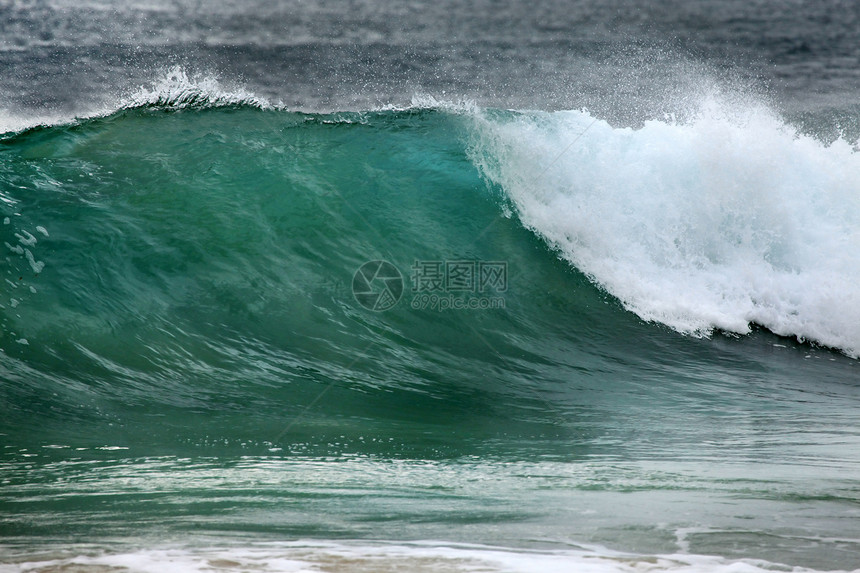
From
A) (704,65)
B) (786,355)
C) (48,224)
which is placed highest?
(704,65)

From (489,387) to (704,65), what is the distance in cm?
643

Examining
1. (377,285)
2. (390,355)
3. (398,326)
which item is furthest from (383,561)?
(377,285)

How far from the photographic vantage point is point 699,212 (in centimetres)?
472

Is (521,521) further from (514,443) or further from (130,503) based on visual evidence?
(130,503)

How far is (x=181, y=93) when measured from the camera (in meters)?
5.14

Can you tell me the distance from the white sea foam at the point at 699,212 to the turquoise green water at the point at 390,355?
0.09 ft

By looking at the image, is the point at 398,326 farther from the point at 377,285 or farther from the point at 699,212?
the point at 699,212

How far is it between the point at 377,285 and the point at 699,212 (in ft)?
7.40

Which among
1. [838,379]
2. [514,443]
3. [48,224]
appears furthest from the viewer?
[48,224]

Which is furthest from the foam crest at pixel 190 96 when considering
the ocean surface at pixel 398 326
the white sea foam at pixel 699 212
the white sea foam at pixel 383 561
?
the white sea foam at pixel 383 561

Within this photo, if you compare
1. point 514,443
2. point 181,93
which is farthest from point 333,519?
point 181,93

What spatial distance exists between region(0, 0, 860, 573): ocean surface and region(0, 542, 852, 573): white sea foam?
0.4 inches

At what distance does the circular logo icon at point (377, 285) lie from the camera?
3.97 metres

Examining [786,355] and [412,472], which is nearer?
[412,472]
